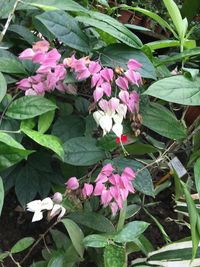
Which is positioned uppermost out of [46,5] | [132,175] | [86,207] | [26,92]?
[46,5]

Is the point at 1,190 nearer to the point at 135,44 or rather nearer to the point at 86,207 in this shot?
the point at 86,207

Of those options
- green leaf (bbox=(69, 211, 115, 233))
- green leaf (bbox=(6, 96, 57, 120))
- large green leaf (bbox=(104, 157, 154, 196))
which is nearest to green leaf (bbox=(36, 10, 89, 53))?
green leaf (bbox=(6, 96, 57, 120))

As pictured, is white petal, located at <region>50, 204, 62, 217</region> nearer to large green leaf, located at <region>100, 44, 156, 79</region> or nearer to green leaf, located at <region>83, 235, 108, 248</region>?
green leaf, located at <region>83, 235, 108, 248</region>

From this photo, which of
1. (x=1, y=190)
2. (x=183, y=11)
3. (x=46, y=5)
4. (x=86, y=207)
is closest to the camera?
(x=1, y=190)

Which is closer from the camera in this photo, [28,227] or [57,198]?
[57,198]

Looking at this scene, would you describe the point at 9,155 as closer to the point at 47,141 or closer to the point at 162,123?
the point at 47,141

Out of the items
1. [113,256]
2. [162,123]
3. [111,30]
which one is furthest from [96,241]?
[111,30]

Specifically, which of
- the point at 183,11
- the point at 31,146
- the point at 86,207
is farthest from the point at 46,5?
the point at 183,11
